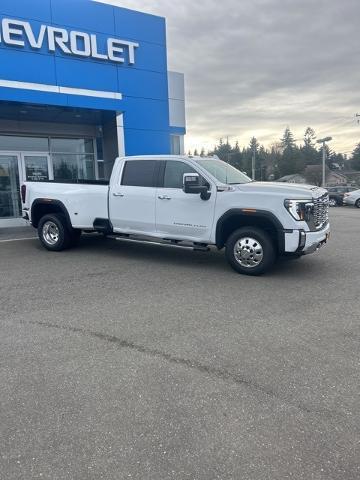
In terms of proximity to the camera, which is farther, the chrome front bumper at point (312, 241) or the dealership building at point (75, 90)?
the dealership building at point (75, 90)

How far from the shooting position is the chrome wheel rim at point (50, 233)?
9.30 meters

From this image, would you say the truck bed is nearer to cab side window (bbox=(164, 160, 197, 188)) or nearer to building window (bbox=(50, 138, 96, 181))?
cab side window (bbox=(164, 160, 197, 188))

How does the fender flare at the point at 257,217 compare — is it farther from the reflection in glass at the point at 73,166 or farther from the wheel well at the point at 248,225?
the reflection in glass at the point at 73,166

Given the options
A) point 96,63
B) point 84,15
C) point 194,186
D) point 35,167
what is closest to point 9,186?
point 35,167

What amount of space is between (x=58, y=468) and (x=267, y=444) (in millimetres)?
1342

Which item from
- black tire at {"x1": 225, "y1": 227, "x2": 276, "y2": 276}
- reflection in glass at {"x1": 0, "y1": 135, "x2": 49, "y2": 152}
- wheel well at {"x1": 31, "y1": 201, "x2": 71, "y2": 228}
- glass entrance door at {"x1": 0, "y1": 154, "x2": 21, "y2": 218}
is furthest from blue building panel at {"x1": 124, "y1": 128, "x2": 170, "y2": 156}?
black tire at {"x1": 225, "y1": 227, "x2": 276, "y2": 276}

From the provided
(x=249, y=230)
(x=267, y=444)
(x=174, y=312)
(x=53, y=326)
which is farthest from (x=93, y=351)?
(x=249, y=230)

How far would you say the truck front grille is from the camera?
22.0ft

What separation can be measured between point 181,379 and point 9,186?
1284cm

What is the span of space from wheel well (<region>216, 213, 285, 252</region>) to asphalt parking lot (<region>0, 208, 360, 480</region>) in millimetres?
720

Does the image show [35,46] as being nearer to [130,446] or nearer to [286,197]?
[286,197]

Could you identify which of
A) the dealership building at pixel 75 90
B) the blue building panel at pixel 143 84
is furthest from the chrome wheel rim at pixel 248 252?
the blue building panel at pixel 143 84

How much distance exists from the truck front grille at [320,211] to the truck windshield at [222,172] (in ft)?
5.05

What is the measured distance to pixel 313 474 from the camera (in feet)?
7.73
